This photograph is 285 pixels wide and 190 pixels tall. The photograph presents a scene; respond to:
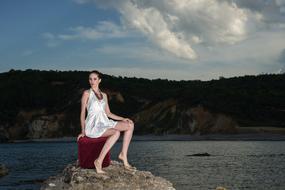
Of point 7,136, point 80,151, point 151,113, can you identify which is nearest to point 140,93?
point 151,113

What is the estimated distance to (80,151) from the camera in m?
13.8

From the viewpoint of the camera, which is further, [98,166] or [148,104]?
[148,104]

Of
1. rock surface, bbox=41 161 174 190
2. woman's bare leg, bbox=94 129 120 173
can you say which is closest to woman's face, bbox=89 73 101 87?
woman's bare leg, bbox=94 129 120 173

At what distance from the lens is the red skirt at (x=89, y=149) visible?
44.9 feet

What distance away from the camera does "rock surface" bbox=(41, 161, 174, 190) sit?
42.0ft

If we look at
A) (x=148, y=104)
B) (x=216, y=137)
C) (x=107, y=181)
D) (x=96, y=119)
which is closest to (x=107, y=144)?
(x=96, y=119)

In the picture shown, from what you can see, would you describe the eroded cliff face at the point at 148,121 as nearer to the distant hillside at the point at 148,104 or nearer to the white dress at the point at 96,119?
the distant hillside at the point at 148,104

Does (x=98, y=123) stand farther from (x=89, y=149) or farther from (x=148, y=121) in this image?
(x=148, y=121)

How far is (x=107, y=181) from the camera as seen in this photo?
12.9 m

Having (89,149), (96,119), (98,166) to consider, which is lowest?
(98,166)

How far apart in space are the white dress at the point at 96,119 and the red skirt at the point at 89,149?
0.18m

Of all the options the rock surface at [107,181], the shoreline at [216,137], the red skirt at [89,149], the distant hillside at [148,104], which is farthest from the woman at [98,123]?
the distant hillside at [148,104]

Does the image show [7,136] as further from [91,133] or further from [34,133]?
[91,133]

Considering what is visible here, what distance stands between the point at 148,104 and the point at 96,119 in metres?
126
